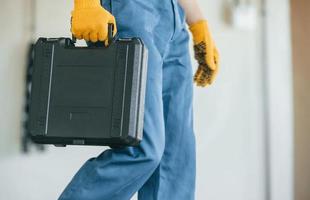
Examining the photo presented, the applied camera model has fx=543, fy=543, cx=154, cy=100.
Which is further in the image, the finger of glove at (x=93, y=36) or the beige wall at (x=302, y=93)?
the beige wall at (x=302, y=93)

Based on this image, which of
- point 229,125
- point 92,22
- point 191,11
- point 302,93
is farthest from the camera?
point 302,93

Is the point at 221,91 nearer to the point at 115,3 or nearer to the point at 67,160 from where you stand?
the point at 67,160

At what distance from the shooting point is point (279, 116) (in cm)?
221

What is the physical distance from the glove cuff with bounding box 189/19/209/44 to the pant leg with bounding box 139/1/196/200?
0.65 ft

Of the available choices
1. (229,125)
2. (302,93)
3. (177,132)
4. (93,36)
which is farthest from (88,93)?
(302,93)

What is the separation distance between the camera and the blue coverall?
3.67 ft

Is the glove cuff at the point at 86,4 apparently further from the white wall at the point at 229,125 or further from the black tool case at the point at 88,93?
the white wall at the point at 229,125

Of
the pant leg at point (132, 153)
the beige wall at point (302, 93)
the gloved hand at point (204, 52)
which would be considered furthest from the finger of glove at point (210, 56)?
the beige wall at point (302, 93)

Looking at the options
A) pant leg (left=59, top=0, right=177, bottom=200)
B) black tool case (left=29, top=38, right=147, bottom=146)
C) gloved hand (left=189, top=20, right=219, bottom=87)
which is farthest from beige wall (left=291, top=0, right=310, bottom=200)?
black tool case (left=29, top=38, right=147, bottom=146)

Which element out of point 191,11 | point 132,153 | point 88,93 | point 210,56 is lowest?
point 132,153

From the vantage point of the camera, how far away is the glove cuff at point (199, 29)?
1566 mm

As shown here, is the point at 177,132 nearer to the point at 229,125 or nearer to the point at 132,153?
the point at 132,153

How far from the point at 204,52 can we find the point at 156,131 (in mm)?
481

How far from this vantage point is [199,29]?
5.16 feet
